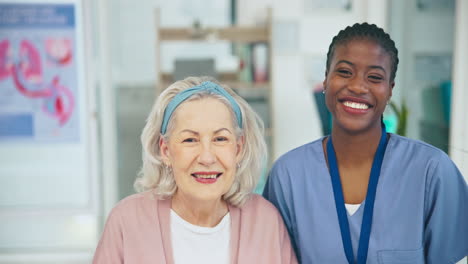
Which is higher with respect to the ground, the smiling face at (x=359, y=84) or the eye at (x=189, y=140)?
the smiling face at (x=359, y=84)

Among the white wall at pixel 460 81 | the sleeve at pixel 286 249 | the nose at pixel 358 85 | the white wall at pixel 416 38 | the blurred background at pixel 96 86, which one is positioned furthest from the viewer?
the blurred background at pixel 96 86

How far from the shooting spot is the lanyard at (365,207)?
1230 millimetres

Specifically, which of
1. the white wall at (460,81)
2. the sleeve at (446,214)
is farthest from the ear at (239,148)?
the white wall at (460,81)

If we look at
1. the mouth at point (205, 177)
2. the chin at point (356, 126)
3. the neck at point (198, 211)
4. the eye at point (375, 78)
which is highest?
the eye at point (375, 78)

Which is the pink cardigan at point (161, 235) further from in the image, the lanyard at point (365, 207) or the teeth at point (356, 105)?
the teeth at point (356, 105)

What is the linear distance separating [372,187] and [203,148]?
451 millimetres

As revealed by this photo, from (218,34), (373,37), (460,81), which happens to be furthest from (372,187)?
(218,34)

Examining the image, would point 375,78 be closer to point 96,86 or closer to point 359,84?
point 359,84

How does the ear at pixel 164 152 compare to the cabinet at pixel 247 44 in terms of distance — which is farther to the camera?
the cabinet at pixel 247 44

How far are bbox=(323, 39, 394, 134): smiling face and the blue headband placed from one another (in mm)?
252

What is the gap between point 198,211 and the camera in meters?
1.31

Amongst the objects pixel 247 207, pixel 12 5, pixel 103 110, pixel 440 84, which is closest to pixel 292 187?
pixel 247 207

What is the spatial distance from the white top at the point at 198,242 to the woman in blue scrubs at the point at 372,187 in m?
0.21

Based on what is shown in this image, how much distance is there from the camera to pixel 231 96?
51.5 inches
